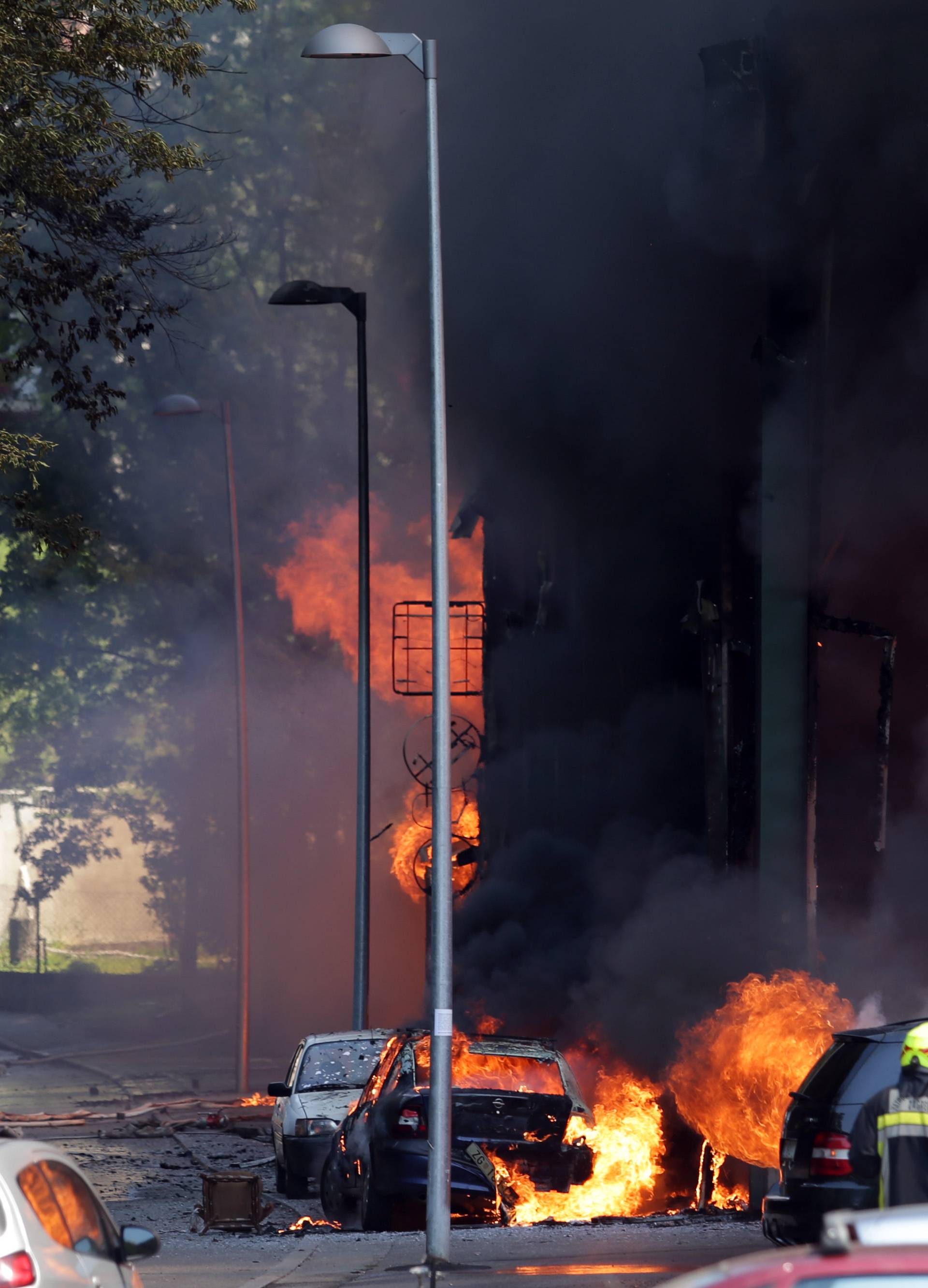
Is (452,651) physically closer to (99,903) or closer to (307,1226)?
(99,903)

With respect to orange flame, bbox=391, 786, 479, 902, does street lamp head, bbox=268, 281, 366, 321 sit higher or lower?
higher

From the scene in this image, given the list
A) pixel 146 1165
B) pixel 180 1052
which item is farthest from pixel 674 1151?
pixel 180 1052

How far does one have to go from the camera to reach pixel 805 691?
13898 millimetres

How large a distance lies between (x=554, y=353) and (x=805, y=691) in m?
7.95

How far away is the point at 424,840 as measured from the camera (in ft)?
88.4

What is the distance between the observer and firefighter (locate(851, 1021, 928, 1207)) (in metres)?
5.70

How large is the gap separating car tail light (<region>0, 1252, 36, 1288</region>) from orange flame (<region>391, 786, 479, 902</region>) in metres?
18.2

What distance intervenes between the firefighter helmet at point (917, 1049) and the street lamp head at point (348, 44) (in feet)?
23.6

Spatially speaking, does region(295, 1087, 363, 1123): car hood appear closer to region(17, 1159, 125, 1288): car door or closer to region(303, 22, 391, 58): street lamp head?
region(303, 22, 391, 58): street lamp head

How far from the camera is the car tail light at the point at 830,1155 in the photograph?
665 cm

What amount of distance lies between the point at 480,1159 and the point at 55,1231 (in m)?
5.90

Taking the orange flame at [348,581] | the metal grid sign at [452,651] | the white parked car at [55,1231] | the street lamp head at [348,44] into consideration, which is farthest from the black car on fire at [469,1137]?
the orange flame at [348,581]

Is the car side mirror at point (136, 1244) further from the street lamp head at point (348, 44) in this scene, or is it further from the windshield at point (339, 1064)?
the windshield at point (339, 1064)

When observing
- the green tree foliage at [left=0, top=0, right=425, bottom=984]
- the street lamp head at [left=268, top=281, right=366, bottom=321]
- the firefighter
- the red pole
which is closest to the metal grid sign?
the green tree foliage at [left=0, top=0, right=425, bottom=984]
